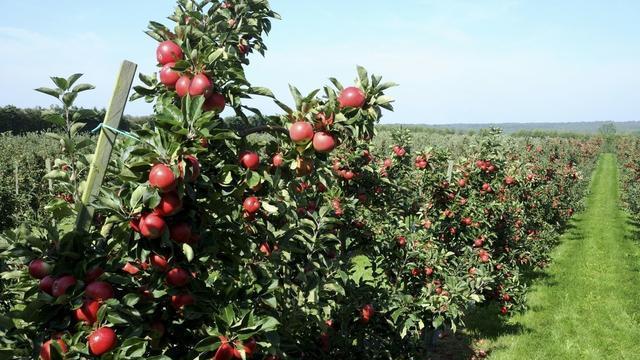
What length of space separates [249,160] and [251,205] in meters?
0.24

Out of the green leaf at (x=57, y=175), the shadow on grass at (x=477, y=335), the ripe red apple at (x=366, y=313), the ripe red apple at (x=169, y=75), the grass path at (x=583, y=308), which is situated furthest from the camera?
the grass path at (x=583, y=308)

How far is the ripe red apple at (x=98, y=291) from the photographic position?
73.3 inches

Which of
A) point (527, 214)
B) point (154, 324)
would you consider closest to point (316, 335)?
point (154, 324)

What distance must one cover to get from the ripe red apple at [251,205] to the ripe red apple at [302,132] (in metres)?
0.38

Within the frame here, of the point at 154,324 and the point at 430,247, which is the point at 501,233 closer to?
the point at 430,247

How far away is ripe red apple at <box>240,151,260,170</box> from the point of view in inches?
91.3

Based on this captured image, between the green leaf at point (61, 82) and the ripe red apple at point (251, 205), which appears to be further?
the ripe red apple at point (251, 205)

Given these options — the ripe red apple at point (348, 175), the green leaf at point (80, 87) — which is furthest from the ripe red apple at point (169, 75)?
the ripe red apple at point (348, 175)

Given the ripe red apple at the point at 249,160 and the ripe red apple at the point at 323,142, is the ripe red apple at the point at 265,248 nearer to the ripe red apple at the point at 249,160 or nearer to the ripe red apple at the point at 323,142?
the ripe red apple at the point at 249,160

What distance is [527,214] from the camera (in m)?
12.6

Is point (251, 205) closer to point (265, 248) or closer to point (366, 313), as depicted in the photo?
point (265, 248)

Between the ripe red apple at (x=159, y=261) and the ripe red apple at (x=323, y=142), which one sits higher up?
the ripe red apple at (x=323, y=142)

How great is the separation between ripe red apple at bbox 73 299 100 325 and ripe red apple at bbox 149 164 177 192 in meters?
0.53

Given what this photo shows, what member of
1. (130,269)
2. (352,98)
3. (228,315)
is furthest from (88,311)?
(352,98)
